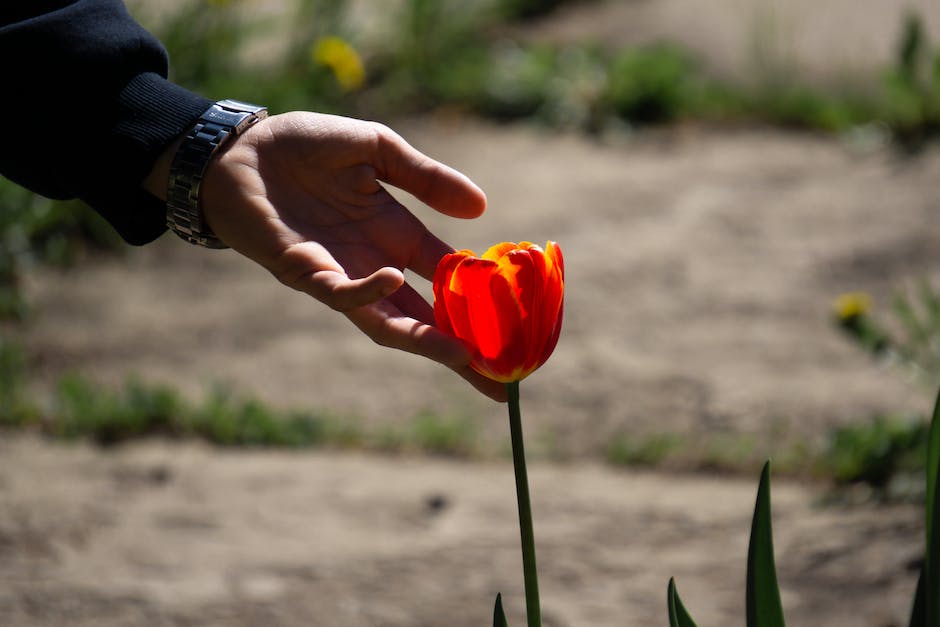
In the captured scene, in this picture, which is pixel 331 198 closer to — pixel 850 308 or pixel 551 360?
pixel 850 308

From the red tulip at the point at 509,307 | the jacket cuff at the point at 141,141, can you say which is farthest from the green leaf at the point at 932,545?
the jacket cuff at the point at 141,141

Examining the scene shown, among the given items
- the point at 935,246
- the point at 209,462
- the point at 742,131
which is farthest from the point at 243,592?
the point at 742,131

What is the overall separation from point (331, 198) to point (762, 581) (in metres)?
0.87

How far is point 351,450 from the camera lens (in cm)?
310

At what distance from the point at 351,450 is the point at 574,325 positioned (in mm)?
930

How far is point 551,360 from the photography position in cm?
353

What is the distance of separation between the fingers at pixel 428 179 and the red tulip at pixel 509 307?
37cm

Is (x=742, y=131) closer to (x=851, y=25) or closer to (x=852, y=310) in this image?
(x=851, y=25)

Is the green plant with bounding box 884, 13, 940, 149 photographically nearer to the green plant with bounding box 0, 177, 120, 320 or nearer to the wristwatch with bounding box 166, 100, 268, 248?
the green plant with bounding box 0, 177, 120, 320

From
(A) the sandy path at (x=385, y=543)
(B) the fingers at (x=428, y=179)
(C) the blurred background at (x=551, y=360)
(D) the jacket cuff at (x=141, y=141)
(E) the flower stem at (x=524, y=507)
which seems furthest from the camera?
(C) the blurred background at (x=551, y=360)

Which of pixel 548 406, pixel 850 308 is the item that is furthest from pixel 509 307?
pixel 548 406

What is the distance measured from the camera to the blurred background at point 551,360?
2445 mm

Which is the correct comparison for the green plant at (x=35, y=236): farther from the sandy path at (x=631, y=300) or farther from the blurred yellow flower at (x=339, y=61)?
the blurred yellow flower at (x=339, y=61)

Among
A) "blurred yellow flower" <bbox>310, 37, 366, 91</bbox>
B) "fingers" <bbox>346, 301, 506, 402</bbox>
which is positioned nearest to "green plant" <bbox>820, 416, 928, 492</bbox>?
"fingers" <bbox>346, 301, 506, 402</bbox>
